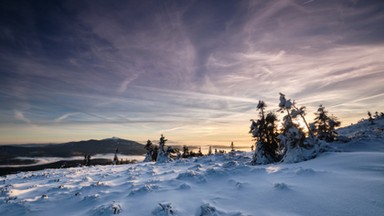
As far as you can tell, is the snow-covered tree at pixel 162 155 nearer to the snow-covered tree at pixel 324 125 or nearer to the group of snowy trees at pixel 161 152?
the group of snowy trees at pixel 161 152

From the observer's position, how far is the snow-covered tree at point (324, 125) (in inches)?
1529

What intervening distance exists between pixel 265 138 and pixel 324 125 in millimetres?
21422

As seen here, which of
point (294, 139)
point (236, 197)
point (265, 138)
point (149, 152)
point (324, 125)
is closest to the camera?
point (236, 197)

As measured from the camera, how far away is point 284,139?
77.0 ft

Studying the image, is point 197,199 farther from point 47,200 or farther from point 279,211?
point 47,200

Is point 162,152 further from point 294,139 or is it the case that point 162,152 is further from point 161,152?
point 294,139

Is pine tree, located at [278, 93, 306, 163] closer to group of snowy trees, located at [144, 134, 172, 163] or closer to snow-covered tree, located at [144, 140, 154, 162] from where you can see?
group of snowy trees, located at [144, 134, 172, 163]

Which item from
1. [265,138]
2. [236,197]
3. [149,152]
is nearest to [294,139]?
[265,138]

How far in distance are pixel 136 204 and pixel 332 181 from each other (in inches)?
353

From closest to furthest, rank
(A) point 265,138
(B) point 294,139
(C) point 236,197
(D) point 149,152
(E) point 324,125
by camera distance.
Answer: (C) point 236,197 < (B) point 294,139 < (A) point 265,138 < (E) point 324,125 < (D) point 149,152

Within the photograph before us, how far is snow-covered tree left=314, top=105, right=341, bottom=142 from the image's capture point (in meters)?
38.8

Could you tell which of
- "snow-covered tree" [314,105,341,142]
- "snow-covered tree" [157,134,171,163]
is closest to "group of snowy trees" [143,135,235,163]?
"snow-covered tree" [157,134,171,163]

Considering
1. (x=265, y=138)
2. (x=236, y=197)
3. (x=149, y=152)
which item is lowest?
(x=149, y=152)

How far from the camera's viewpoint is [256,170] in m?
13.4
